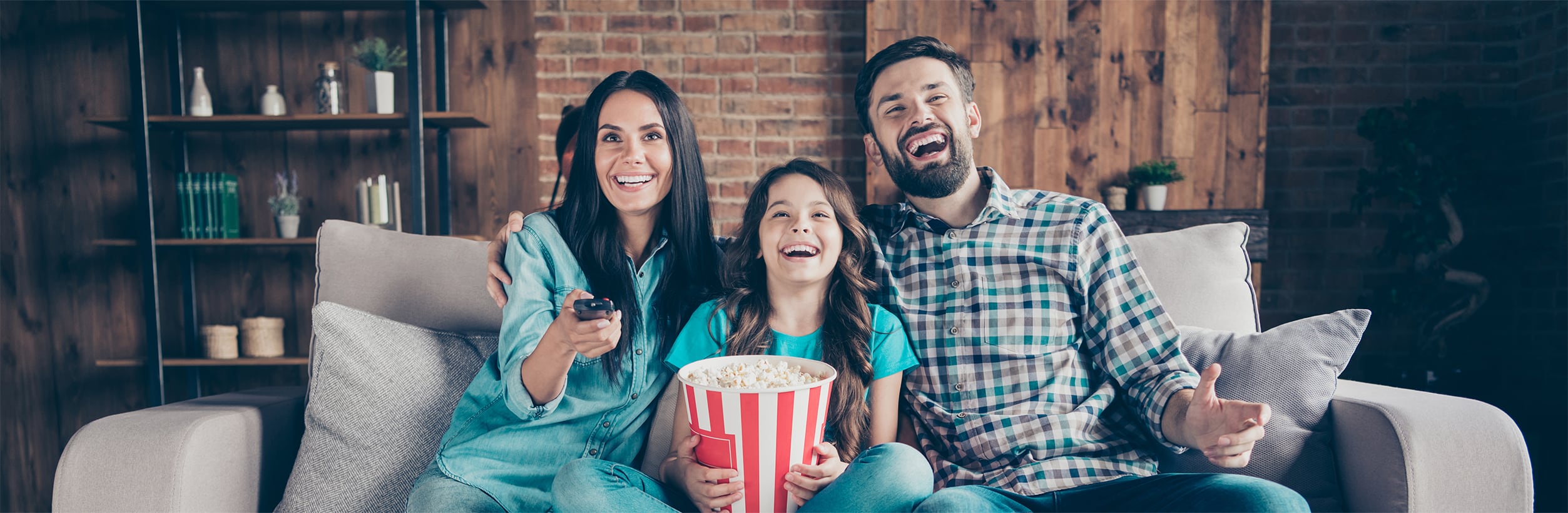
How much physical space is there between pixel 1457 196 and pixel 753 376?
11.1 ft

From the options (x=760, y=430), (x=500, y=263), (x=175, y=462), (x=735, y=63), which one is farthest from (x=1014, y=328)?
(x=735, y=63)

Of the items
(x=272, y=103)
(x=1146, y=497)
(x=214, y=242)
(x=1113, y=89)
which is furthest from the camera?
(x=1113, y=89)

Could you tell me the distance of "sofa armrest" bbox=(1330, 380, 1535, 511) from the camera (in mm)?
1004

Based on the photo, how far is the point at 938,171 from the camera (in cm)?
136

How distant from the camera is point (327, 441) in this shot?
1.24 m

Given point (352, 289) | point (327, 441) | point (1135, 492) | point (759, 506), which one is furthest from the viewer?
point (352, 289)

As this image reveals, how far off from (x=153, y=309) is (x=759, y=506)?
2756mm

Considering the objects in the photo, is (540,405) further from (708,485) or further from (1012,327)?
(1012,327)

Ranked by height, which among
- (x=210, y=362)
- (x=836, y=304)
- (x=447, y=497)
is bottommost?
(x=210, y=362)

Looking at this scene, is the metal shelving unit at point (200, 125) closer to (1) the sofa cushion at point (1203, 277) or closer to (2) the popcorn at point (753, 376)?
(2) the popcorn at point (753, 376)

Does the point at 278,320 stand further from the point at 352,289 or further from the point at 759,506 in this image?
the point at 759,506

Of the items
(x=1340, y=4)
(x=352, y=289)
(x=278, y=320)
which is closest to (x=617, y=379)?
(x=352, y=289)

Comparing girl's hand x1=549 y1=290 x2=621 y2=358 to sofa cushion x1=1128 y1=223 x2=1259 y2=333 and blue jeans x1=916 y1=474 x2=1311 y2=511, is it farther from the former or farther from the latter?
sofa cushion x1=1128 y1=223 x2=1259 y2=333

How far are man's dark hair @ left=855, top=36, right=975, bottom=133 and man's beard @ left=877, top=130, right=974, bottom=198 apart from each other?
0.11m
